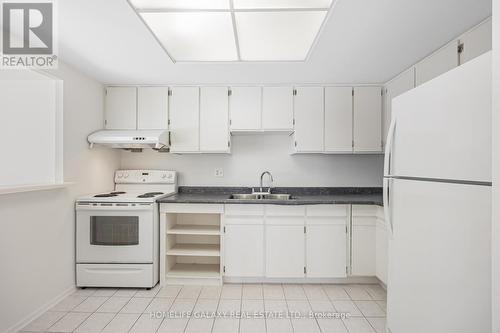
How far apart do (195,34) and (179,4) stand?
0.35 meters

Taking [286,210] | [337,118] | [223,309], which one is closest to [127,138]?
[286,210]

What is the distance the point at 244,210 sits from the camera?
2.74 meters

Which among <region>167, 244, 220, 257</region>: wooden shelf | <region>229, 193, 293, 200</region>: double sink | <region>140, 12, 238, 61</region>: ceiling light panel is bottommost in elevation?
<region>167, 244, 220, 257</region>: wooden shelf

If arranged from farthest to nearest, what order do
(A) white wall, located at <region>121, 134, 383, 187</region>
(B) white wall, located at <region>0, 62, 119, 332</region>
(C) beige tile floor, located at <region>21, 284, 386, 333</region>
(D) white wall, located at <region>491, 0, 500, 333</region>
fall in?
(A) white wall, located at <region>121, 134, 383, 187</region> < (C) beige tile floor, located at <region>21, 284, 386, 333</region> < (B) white wall, located at <region>0, 62, 119, 332</region> < (D) white wall, located at <region>491, 0, 500, 333</region>

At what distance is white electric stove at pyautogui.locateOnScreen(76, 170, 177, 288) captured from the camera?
260 cm

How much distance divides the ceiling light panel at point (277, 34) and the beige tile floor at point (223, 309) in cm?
227

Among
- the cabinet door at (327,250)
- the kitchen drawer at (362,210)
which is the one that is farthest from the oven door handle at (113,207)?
the kitchen drawer at (362,210)

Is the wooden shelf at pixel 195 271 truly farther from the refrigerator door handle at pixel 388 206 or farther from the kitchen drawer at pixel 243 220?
the refrigerator door handle at pixel 388 206

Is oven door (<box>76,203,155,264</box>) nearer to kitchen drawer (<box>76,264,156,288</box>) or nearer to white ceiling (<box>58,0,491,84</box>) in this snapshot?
kitchen drawer (<box>76,264,156,288</box>)

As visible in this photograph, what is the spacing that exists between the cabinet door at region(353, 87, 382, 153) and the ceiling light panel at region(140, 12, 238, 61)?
1609 millimetres

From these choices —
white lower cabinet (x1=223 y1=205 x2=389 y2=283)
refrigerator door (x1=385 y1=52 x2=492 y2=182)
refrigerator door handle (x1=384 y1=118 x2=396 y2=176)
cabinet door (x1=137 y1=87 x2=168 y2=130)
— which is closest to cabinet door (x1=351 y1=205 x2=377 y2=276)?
white lower cabinet (x1=223 y1=205 x2=389 y2=283)

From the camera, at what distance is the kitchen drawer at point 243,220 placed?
2730mm

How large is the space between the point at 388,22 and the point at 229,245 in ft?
7.82
